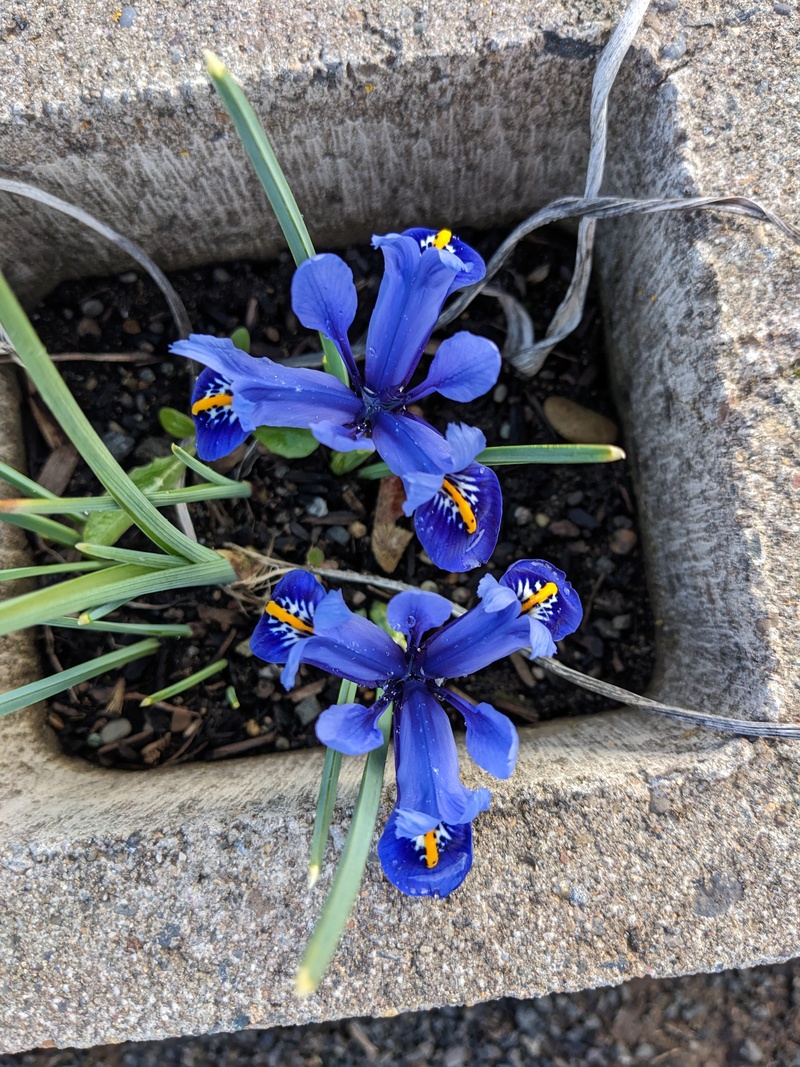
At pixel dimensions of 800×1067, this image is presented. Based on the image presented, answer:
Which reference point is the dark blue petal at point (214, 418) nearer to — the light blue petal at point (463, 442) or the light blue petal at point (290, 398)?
the light blue petal at point (290, 398)

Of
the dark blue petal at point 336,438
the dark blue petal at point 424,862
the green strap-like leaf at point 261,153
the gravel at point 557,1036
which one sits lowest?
the gravel at point 557,1036

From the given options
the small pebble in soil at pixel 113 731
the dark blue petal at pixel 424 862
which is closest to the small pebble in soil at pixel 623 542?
the dark blue petal at pixel 424 862

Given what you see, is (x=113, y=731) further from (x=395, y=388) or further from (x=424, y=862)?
(x=395, y=388)

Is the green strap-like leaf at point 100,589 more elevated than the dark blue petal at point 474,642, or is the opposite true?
the green strap-like leaf at point 100,589

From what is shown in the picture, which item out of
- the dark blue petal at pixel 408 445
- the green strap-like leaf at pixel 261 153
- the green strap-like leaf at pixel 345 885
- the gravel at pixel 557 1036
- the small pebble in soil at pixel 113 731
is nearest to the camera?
the green strap-like leaf at pixel 345 885

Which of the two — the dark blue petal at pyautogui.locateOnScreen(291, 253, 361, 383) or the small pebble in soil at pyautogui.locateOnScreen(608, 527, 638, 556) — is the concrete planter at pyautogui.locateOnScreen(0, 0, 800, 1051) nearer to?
the small pebble in soil at pyautogui.locateOnScreen(608, 527, 638, 556)

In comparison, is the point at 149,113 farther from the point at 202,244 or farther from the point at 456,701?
the point at 456,701
